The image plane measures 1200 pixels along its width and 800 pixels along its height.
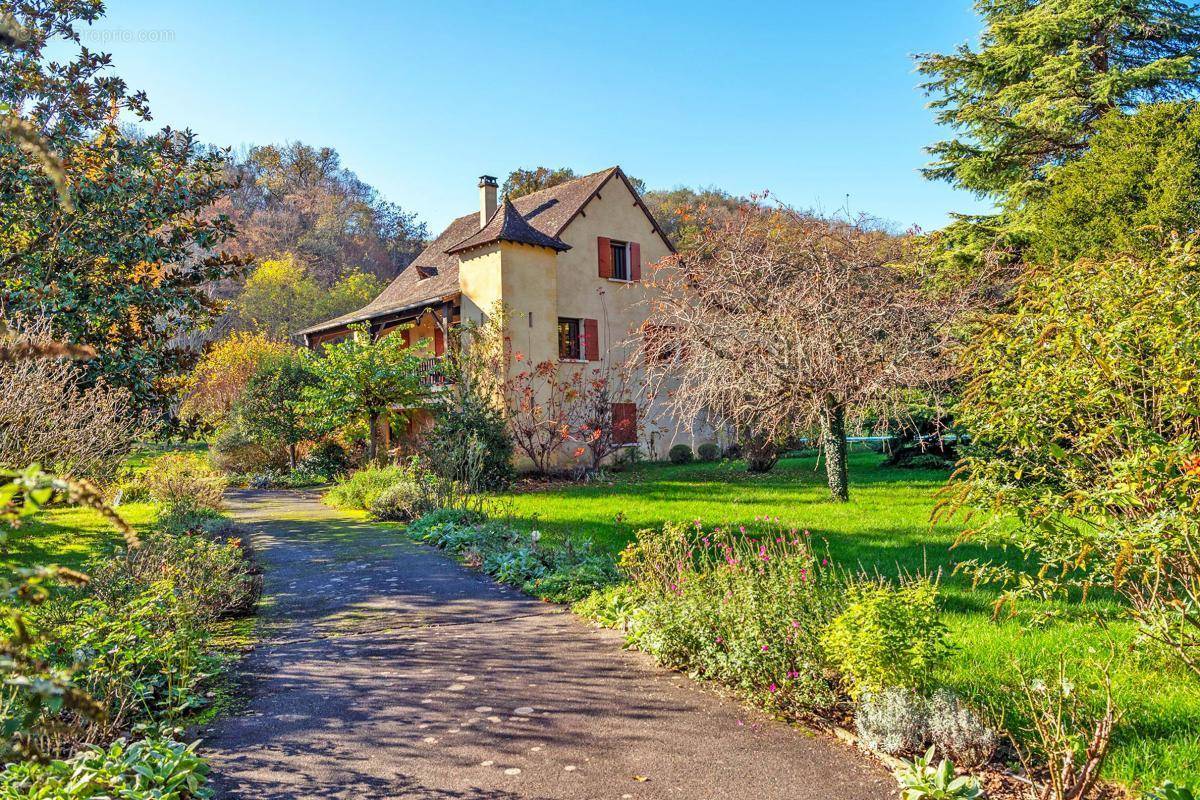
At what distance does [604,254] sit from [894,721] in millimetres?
19983

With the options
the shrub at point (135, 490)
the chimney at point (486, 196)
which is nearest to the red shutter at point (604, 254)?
the chimney at point (486, 196)

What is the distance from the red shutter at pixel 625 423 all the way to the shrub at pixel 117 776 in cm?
1716

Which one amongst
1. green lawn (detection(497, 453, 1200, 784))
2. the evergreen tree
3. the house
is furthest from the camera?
the house

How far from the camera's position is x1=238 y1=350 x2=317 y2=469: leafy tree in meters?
21.0

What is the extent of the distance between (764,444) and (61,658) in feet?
55.3

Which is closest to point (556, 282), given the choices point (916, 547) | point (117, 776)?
point (916, 547)

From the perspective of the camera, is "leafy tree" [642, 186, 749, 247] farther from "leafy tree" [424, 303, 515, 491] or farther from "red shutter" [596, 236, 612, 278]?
"leafy tree" [424, 303, 515, 491]

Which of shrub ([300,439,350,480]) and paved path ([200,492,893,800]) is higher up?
shrub ([300,439,350,480])

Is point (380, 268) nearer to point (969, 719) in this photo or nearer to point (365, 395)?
point (365, 395)

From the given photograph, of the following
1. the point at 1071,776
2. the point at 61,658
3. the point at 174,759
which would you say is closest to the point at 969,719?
the point at 1071,776

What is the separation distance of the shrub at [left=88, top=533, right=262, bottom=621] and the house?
41.7 feet

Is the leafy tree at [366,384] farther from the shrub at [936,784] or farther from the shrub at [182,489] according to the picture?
the shrub at [936,784]

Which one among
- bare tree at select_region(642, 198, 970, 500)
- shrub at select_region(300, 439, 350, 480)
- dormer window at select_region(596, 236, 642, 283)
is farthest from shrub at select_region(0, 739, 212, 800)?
dormer window at select_region(596, 236, 642, 283)

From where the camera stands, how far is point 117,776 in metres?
3.14
